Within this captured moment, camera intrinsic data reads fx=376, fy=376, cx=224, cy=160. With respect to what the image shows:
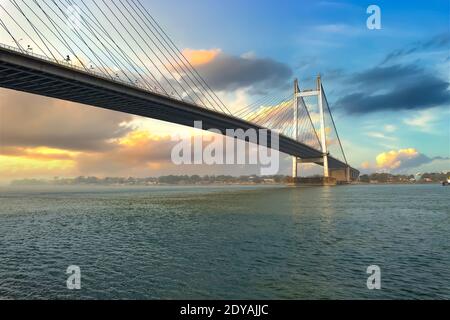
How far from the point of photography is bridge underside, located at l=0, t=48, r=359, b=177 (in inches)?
1594

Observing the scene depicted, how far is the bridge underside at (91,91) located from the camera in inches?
1594

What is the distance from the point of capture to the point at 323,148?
12144 cm

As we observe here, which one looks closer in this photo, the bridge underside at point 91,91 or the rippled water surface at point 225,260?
the rippled water surface at point 225,260

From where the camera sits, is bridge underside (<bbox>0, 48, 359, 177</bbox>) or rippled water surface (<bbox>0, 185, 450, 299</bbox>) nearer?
rippled water surface (<bbox>0, 185, 450, 299</bbox>)

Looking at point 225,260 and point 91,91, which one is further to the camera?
point 91,91

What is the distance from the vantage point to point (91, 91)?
50.8 metres

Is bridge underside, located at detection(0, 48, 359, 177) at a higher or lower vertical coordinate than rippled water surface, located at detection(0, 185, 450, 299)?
higher

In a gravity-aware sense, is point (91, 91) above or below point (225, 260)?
above

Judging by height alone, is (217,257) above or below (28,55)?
below

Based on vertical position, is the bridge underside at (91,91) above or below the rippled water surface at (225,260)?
above
